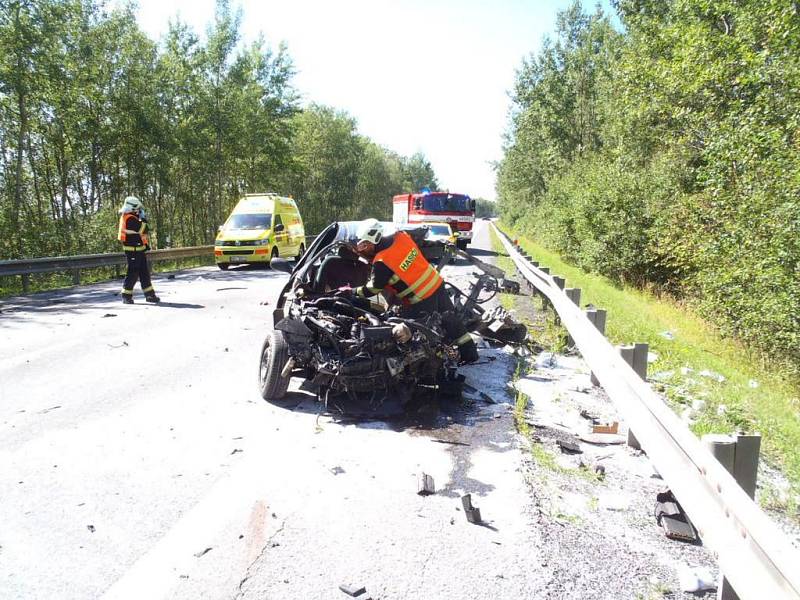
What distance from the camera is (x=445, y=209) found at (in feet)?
88.9

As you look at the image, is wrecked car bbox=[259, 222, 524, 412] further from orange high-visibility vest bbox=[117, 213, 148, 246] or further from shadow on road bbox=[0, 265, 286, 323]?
orange high-visibility vest bbox=[117, 213, 148, 246]

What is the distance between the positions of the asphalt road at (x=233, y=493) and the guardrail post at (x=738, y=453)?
98 cm

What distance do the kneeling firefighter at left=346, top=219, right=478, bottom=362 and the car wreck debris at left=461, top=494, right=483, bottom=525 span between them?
2585mm

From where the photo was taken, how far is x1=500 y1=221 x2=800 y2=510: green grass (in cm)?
453

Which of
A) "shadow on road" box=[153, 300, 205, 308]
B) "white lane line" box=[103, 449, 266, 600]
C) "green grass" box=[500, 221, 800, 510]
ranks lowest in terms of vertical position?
"white lane line" box=[103, 449, 266, 600]

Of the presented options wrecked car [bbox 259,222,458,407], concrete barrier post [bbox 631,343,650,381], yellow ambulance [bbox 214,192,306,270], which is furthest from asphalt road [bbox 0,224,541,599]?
yellow ambulance [bbox 214,192,306,270]

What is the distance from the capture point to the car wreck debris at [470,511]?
10.4ft

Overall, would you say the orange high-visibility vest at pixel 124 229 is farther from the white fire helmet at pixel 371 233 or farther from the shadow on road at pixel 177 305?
the white fire helmet at pixel 371 233

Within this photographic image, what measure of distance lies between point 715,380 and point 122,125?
943 inches

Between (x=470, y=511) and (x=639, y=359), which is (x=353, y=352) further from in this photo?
(x=639, y=359)

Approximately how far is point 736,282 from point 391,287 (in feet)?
17.3

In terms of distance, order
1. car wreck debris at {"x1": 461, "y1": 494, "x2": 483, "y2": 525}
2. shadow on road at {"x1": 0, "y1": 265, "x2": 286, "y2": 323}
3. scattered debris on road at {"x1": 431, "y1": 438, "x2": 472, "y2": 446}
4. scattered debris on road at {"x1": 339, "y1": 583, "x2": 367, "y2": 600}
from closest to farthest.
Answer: scattered debris on road at {"x1": 339, "y1": 583, "x2": 367, "y2": 600} < car wreck debris at {"x1": 461, "y1": 494, "x2": 483, "y2": 525} < scattered debris on road at {"x1": 431, "y1": 438, "x2": 472, "y2": 446} < shadow on road at {"x1": 0, "y1": 265, "x2": 286, "y2": 323}

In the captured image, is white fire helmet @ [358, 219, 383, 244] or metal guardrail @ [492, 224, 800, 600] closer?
metal guardrail @ [492, 224, 800, 600]

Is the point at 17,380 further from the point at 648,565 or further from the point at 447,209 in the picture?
the point at 447,209
